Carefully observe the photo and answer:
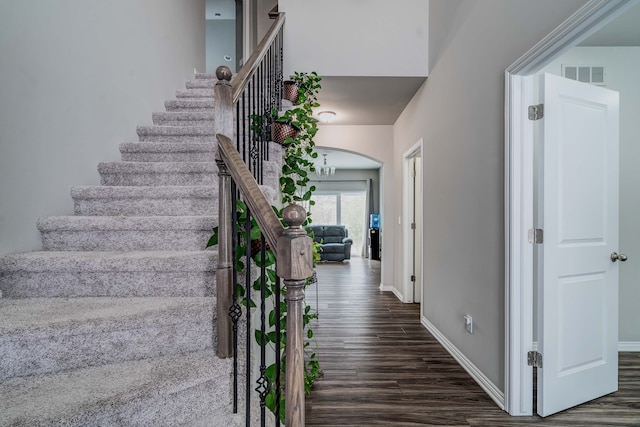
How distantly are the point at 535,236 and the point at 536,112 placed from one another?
76 cm

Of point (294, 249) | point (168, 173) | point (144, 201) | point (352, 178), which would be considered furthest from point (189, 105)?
point (352, 178)

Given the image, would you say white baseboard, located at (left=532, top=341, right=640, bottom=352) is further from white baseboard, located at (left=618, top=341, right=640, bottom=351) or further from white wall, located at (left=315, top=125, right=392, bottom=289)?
white wall, located at (left=315, top=125, right=392, bottom=289)

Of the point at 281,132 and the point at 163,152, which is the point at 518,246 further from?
the point at 163,152

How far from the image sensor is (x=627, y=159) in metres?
3.05

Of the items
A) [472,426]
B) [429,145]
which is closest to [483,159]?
[429,145]

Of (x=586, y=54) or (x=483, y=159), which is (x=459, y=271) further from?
(x=586, y=54)

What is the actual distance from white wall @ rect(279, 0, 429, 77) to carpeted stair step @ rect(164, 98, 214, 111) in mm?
976

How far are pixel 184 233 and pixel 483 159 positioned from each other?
6.81ft

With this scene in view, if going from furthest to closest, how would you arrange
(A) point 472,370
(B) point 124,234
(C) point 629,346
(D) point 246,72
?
(C) point 629,346 < (A) point 472,370 < (B) point 124,234 < (D) point 246,72

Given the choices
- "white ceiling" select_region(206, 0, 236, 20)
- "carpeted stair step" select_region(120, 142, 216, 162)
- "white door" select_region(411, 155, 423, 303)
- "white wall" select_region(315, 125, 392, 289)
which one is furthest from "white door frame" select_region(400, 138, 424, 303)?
"white ceiling" select_region(206, 0, 236, 20)

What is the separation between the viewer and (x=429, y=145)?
3.54m

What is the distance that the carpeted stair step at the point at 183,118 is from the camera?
3.09 metres

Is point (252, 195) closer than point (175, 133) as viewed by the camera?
Yes

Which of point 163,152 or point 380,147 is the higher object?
point 380,147
